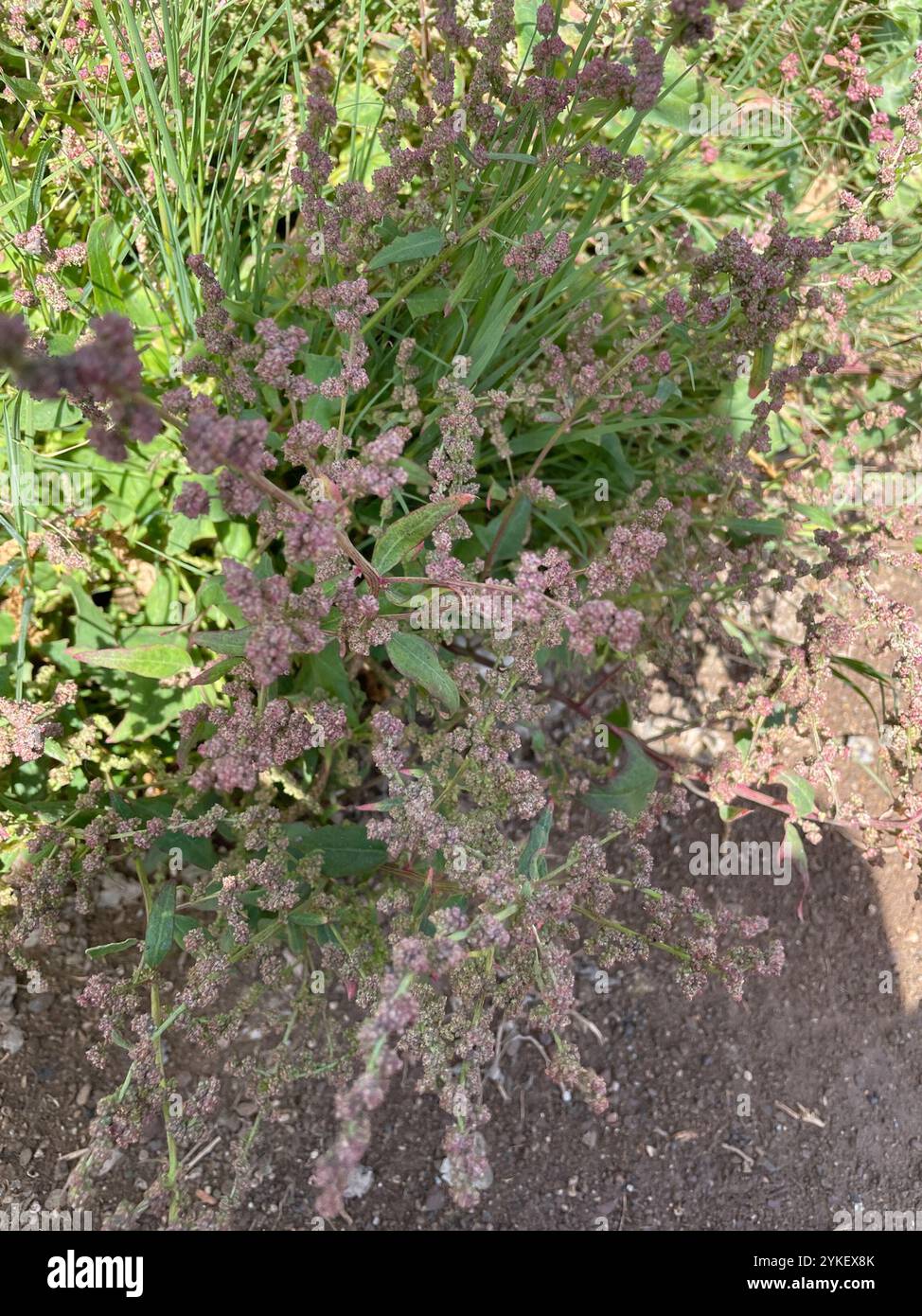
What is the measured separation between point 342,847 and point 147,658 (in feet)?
2.35

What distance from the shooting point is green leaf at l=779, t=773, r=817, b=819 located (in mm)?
2373

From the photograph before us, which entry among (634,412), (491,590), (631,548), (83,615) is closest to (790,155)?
(634,412)

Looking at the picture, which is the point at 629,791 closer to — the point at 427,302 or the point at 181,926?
the point at 181,926

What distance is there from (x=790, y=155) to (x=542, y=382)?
1.69m

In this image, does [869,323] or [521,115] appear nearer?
[521,115]

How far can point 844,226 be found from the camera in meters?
2.23

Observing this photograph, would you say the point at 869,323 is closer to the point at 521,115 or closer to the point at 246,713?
the point at 521,115
